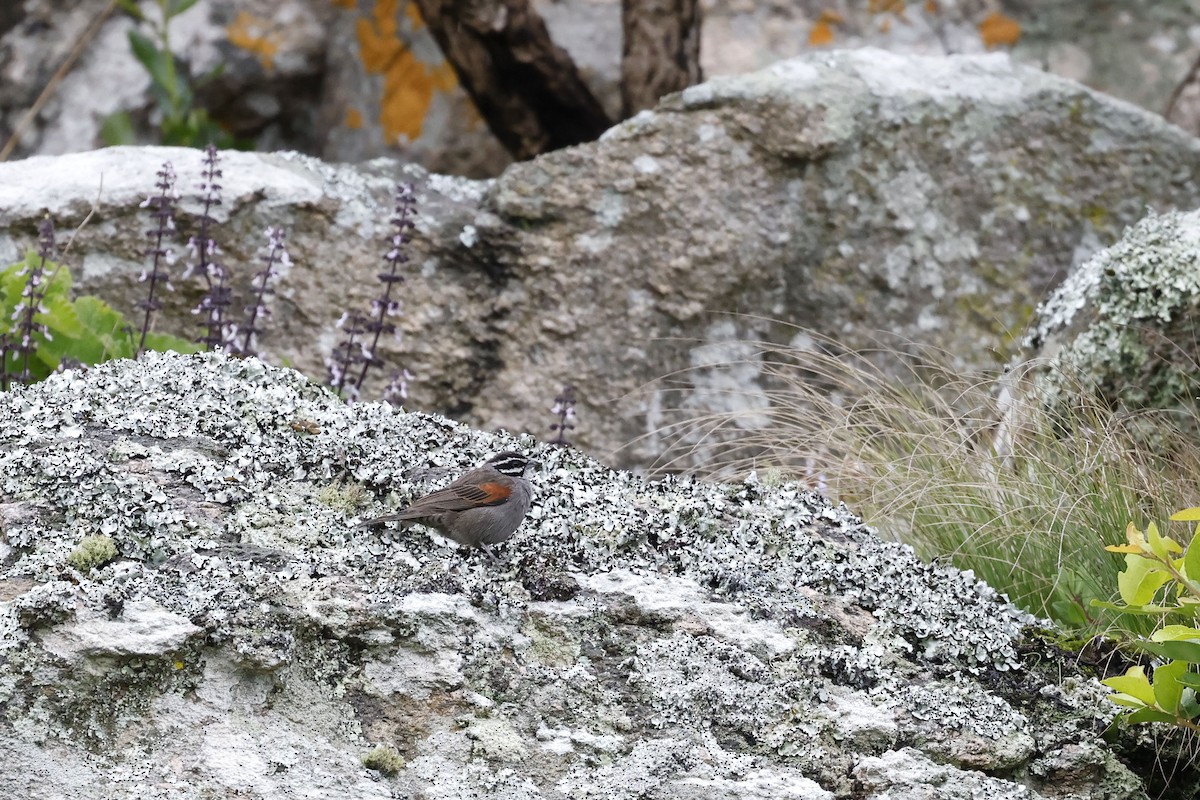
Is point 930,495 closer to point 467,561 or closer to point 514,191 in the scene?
point 467,561

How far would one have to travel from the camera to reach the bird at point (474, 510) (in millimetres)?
3234

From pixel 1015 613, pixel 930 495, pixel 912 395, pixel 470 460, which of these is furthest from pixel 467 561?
pixel 912 395

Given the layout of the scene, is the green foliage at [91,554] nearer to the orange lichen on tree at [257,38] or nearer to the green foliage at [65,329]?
the green foliage at [65,329]

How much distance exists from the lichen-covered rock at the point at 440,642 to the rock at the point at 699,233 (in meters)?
2.21

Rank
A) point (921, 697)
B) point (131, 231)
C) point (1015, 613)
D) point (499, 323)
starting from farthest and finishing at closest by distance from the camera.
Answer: point (499, 323)
point (131, 231)
point (1015, 613)
point (921, 697)

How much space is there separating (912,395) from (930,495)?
0.76 metres

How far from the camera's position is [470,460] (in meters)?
3.78

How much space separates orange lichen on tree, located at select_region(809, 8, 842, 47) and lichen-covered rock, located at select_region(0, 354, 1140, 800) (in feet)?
18.3

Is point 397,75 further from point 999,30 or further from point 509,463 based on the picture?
point 509,463

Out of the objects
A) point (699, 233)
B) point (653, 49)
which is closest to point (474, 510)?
point (699, 233)

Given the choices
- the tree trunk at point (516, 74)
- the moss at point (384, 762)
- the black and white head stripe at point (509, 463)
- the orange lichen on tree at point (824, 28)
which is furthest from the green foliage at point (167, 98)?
the moss at point (384, 762)

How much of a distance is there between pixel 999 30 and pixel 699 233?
155 inches

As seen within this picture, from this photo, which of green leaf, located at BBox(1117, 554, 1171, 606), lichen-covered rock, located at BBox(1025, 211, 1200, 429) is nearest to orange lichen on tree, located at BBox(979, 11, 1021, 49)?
lichen-covered rock, located at BBox(1025, 211, 1200, 429)

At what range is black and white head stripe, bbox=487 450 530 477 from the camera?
3.52 metres
